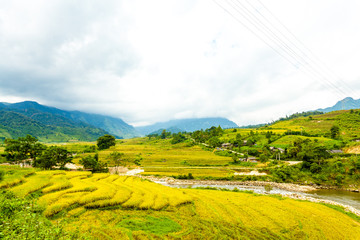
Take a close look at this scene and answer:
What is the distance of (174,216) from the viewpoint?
22766mm

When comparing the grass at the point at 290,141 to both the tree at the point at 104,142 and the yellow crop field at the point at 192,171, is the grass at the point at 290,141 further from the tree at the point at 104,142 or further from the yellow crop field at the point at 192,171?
the tree at the point at 104,142

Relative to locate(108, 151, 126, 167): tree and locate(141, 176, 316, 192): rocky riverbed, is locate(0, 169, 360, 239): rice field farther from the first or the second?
locate(108, 151, 126, 167): tree

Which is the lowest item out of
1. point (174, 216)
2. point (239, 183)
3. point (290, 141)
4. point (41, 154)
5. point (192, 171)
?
point (239, 183)

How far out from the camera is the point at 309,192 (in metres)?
50.6

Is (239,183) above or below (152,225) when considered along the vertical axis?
below

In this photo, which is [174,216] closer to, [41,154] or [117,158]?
[117,158]

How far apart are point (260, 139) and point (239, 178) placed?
80612 millimetres

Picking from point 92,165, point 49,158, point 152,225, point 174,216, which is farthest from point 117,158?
point 152,225

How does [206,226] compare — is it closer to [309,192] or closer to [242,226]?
[242,226]

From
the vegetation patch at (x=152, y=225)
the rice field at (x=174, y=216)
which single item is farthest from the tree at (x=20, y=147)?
the vegetation patch at (x=152, y=225)

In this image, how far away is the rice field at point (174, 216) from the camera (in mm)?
18875

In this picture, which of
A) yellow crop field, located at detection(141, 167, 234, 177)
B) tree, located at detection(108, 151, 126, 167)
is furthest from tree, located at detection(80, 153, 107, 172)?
yellow crop field, located at detection(141, 167, 234, 177)

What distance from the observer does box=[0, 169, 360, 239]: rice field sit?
18875 millimetres

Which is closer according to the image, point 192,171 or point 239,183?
point 239,183
